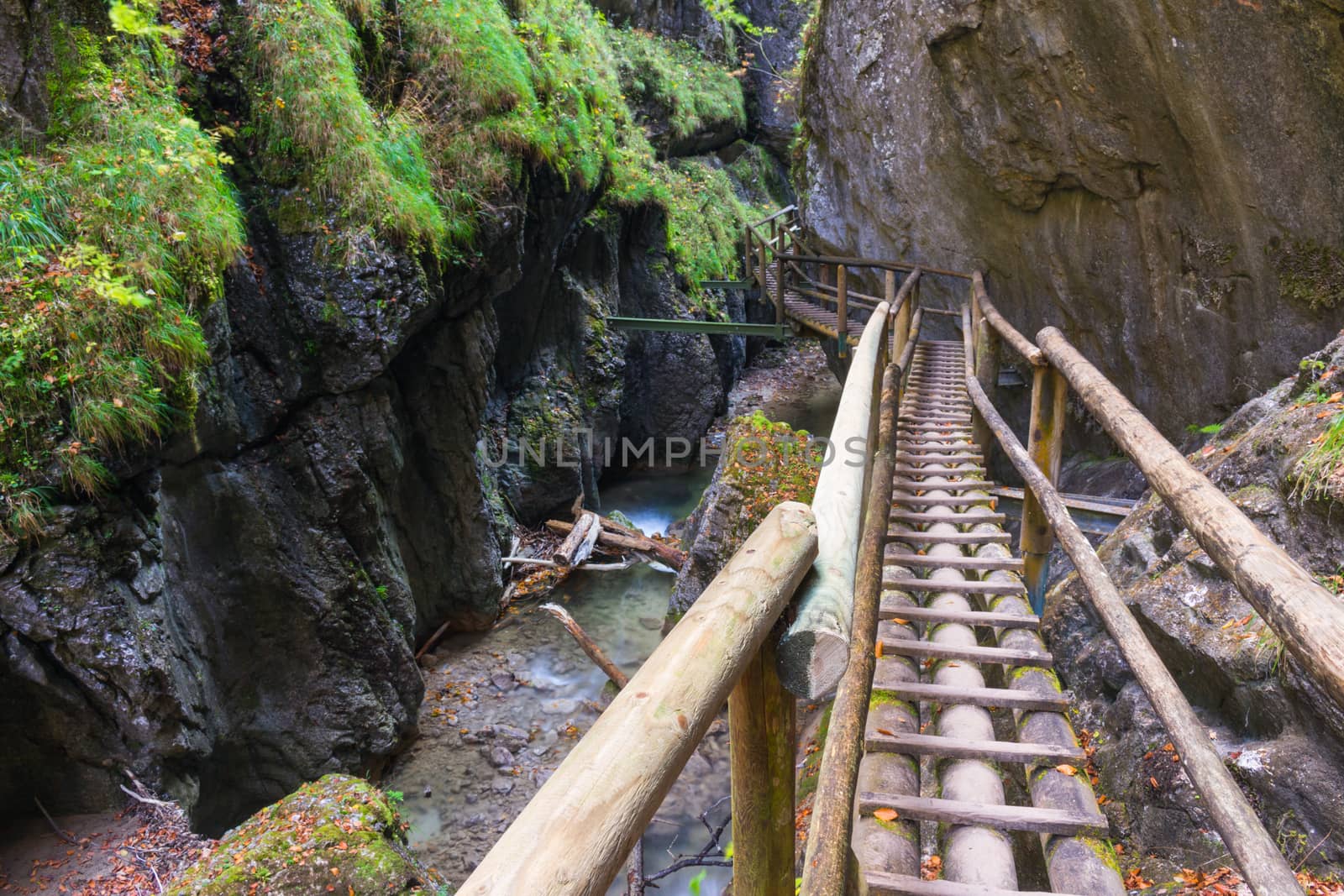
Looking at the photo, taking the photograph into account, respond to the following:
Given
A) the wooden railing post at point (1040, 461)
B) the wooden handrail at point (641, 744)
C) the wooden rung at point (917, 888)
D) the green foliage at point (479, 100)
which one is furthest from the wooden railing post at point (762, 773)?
the green foliage at point (479, 100)

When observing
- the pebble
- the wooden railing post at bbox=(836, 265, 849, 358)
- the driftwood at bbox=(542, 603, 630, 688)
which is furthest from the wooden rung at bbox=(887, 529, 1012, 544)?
the wooden railing post at bbox=(836, 265, 849, 358)

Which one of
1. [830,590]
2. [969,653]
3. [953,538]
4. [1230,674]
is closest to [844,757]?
[830,590]

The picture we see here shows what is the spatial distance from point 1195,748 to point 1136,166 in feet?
21.7

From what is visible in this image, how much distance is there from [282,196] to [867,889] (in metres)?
6.61

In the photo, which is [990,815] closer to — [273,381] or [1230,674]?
[1230,674]

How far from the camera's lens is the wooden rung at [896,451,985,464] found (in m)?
4.76

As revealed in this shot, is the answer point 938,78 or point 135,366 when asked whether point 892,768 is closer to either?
point 135,366

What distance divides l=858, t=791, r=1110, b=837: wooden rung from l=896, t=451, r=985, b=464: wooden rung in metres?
3.03

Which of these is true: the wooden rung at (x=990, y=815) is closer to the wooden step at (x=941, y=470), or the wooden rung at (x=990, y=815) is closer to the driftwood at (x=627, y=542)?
the wooden step at (x=941, y=470)

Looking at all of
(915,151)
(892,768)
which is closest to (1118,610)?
(892,768)

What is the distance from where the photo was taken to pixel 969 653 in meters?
2.57

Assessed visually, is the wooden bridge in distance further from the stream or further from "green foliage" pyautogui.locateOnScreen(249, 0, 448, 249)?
"green foliage" pyautogui.locateOnScreen(249, 0, 448, 249)

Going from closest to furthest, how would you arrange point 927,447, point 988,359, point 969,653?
point 969,653
point 927,447
point 988,359

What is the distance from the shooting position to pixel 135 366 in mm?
4305
